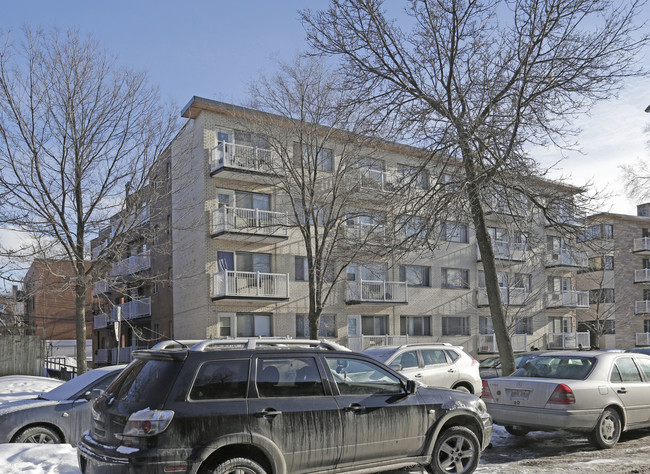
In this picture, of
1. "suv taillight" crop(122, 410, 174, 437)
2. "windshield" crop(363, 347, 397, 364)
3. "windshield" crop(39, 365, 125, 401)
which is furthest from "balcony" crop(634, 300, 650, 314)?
"suv taillight" crop(122, 410, 174, 437)

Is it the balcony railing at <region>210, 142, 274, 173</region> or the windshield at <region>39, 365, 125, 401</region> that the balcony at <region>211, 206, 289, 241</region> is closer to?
the balcony railing at <region>210, 142, 274, 173</region>

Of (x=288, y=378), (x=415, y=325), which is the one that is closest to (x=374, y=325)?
(x=415, y=325)

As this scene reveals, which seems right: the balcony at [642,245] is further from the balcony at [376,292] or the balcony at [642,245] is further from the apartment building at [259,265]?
the balcony at [376,292]

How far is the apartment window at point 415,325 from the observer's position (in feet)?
111

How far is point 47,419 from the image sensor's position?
873cm

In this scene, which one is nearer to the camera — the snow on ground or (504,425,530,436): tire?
(504,425,530,436): tire

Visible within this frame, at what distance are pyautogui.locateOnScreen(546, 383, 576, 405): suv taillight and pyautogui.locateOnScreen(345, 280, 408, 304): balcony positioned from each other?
71.1 ft

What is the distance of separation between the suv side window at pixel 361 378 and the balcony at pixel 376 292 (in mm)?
23890

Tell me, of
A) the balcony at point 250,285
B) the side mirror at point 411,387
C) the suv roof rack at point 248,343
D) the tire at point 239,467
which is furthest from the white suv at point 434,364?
the balcony at point 250,285

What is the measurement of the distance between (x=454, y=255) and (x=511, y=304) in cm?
441

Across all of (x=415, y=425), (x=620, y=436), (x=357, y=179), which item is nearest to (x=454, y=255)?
(x=357, y=179)

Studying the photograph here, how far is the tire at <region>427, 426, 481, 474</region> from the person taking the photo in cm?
700

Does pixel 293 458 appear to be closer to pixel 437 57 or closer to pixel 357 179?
pixel 437 57

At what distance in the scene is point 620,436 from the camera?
10.2m
